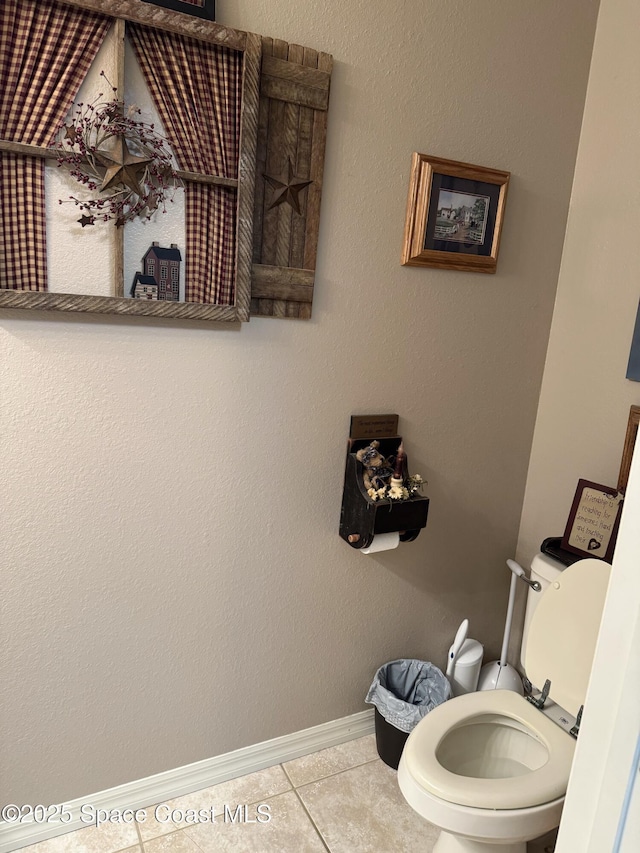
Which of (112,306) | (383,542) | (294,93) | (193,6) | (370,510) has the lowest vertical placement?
(383,542)

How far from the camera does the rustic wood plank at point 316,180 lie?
1.45m

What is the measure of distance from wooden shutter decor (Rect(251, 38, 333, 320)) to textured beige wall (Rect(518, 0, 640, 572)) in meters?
0.87

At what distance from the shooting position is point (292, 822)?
1639 millimetres

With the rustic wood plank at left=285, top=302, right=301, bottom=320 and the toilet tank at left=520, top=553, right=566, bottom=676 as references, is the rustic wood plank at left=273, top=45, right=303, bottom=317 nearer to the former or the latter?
the rustic wood plank at left=285, top=302, right=301, bottom=320

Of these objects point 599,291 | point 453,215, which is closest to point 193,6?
point 453,215

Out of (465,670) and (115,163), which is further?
(465,670)

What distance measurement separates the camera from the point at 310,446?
1.67 m

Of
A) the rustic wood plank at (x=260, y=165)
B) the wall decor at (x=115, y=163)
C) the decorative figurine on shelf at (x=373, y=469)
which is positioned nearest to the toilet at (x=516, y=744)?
the decorative figurine on shelf at (x=373, y=469)

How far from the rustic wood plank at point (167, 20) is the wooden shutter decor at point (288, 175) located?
3.7 inches

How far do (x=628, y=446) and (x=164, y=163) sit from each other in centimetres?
142

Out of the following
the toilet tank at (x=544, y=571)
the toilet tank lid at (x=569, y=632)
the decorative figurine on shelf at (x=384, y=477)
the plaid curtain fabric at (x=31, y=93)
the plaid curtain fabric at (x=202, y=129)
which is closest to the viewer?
the plaid curtain fabric at (x=31, y=93)

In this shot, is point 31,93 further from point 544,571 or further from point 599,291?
point 544,571

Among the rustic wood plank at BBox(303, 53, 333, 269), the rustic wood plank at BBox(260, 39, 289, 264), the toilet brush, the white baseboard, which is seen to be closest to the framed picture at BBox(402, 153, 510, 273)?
the rustic wood plank at BBox(303, 53, 333, 269)

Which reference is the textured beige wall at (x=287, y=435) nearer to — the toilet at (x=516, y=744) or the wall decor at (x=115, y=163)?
the wall decor at (x=115, y=163)
